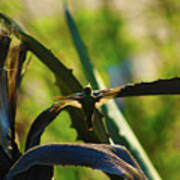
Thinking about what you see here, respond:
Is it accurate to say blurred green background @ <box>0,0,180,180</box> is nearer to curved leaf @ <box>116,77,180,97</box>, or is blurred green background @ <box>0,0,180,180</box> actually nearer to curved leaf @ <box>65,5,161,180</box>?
curved leaf @ <box>65,5,161,180</box>

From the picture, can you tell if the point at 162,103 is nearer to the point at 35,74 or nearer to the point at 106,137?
the point at 35,74

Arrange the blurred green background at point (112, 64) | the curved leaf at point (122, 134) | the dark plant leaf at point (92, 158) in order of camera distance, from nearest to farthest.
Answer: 1. the dark plant leaf at point (92, 158)
2. the curved leaf at point (122, 134)
3. the blurred green background at point (112, 64)

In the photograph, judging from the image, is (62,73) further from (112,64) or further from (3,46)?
(112,64)

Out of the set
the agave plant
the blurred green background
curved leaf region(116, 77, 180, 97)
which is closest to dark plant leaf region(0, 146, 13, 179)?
the agave plant

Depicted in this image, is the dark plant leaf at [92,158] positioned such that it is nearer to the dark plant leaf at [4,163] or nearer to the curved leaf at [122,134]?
the dark plant leaf at [4,163]

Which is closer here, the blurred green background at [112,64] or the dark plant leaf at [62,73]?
the dark plant leaf at [62,73]

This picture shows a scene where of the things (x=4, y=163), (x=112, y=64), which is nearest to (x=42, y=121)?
(x=4, y=163)

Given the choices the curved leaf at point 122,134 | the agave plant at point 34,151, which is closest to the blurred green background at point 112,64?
the curved leaf at point 122,134

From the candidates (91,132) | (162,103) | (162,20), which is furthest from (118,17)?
(91,132)

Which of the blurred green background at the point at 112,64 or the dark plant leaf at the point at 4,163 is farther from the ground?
the blurred green background at the point at 112,64
